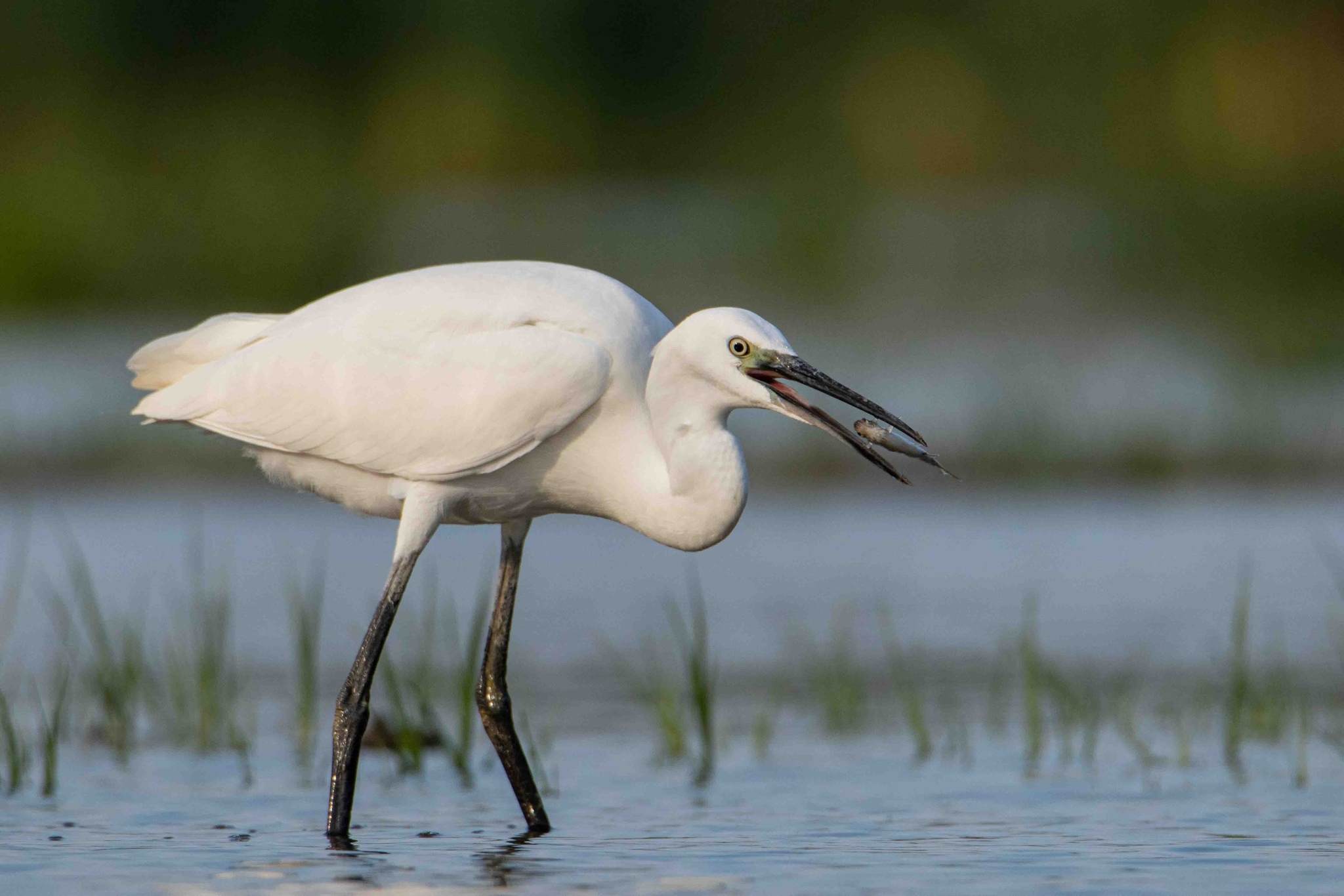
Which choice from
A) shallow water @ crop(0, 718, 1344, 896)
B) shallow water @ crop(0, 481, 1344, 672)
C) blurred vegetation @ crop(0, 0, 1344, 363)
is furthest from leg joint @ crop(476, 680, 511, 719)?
blurred vegetation @ crop(0, 0, 1344, 363)

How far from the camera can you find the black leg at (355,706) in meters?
5.18

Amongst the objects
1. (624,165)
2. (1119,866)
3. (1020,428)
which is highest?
(624,165)

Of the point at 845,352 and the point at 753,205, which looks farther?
the point at 753,205

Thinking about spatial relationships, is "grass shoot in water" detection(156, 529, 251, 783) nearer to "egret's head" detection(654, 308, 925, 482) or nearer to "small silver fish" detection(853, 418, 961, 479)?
"egret's head" detection(654, 308, 925, 482)

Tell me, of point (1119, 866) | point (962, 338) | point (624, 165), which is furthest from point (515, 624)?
point (624, 165)

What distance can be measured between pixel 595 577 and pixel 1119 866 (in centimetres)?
497

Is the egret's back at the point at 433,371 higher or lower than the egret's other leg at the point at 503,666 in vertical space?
higher

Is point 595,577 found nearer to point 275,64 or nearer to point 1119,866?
point 1119,866

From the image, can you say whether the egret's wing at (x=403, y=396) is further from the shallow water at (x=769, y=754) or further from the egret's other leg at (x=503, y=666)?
the shallow water at (x=769, y=754)

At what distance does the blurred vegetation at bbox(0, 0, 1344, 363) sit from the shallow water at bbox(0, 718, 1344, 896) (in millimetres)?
11911

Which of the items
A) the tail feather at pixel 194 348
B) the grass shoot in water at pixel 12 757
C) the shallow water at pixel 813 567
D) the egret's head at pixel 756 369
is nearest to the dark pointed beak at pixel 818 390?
the egret's head at pixel 756 369

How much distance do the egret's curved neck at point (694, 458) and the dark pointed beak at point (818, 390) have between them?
0.14 metres

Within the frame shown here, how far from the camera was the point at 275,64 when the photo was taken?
22.8m

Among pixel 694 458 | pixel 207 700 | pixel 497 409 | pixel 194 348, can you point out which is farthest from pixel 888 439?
pixel 207 700
